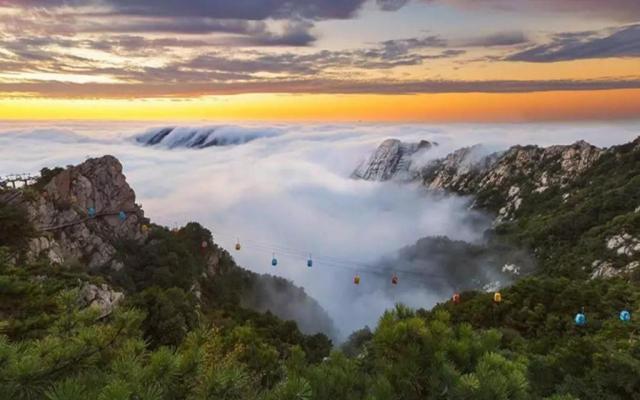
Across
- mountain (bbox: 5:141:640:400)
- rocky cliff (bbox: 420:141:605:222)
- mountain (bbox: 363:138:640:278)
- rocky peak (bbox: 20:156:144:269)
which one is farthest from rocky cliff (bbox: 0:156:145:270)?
rocky cliff (bbox: 420:141:605:222)

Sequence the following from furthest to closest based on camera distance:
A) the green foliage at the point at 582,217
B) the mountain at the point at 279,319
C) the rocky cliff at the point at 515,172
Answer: the rocky cliff at the point at 515,172
the green foliage at the point at 582,217
the mountain at the point at 279,319

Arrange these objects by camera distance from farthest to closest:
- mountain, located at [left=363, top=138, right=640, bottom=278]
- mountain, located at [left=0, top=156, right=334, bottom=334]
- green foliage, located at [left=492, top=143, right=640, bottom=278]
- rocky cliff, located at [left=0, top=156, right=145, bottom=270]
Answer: green foliage, located at [left=492, top=143, right=640, bottom=278]
mountain, located at [left=363, top=138, right=640, bottom=278]
mountain, located at [left=0, top=156, right=334, bottom=334]
rocky cliff, located at [left=0, top=156, right=145, bottom=270]

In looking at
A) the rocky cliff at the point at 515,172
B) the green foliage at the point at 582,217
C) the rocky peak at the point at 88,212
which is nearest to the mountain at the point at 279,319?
the rocky peak at the point at 88,212

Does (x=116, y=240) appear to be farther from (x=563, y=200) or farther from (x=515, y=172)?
(x=515, y=172)

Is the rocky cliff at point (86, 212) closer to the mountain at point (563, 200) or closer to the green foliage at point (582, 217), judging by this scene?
the mountain at point (563, 200)

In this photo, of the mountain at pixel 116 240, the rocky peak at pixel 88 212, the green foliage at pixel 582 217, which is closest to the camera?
the rocky peak at pixel 88 212

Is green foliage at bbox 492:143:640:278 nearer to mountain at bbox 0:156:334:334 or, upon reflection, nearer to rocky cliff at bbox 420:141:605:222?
rocky cliff at bbox 420:141:605:222

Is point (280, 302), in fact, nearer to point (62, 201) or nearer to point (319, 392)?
point (62, 201)

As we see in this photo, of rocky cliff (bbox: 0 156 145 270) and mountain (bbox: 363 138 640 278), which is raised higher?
rocky cliff (bbox: 0 156 145 270)

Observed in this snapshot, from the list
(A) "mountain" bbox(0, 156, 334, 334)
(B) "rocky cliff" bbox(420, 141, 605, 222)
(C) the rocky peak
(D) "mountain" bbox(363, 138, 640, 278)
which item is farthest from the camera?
(B) "rocky cliff" bbox(420, 141, 605, 222)
